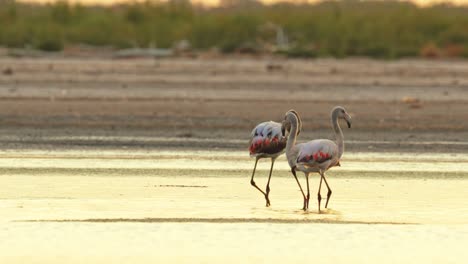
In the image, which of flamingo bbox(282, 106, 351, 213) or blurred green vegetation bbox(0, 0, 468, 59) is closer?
flamingo bbox(282, 106, 351, 213)

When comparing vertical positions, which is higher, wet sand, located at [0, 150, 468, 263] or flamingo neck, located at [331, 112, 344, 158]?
flamingo neck, located at [331, 112, 344, 158]

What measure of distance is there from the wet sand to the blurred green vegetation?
2864 cm

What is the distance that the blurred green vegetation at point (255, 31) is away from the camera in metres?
48.6

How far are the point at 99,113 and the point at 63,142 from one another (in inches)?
171

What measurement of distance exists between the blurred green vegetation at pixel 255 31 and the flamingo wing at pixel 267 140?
102ft

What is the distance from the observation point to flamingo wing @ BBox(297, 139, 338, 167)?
13.3 meters

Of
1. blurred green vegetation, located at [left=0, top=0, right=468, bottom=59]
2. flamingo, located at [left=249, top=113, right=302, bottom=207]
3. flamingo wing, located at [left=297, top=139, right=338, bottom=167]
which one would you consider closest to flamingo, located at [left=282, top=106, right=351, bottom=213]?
flamingo wing, located at [left=297, top=139, right=338, bottom=167]

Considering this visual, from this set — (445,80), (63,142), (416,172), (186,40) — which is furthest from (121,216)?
(186,40)

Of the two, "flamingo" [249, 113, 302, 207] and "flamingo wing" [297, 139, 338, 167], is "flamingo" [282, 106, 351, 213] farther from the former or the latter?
"flamingo" [249, 113, 302, 207]

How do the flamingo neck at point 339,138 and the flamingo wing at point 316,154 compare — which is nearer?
the flamingo wing at point 316,154

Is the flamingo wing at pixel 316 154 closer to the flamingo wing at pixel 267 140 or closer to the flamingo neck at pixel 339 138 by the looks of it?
the flamingo neck at pixel 339 138

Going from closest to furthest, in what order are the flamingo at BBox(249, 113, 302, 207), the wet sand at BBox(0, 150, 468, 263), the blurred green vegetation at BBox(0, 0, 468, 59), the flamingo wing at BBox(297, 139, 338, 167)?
the wet sand at BBox(0, 150, 468, 263) < the flamingo wing at BBox(297, 139, 338, 167) < the flamingo at BBox(249, 113, 302, 207) < the blurred green vegetation at BBox(0, 0, 468, 59)

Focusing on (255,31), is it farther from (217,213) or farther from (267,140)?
(217,213)

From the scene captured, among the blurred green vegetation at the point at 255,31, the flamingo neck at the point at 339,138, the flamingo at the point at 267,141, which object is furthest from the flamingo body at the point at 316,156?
the blurred green vegetation at the point at 255,31
